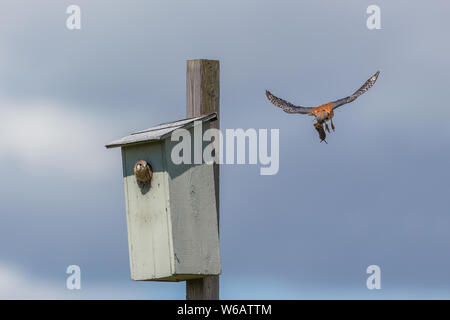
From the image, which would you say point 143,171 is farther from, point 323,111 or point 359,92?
point 359,92

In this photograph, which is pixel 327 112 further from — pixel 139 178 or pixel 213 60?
pixel 139 178

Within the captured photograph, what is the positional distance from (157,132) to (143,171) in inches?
12.3

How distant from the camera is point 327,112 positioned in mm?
7309

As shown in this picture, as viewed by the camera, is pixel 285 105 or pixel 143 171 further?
pixel 285 105

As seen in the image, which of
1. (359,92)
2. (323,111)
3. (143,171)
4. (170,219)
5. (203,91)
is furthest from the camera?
(359,92)

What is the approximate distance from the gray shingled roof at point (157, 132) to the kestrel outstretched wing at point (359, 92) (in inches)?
45.1

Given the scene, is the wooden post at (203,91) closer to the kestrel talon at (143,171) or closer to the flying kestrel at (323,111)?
the kestrel talon at (143,171)

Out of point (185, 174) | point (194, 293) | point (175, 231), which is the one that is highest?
point (185, 174)

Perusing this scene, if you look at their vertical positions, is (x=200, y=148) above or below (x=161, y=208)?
above

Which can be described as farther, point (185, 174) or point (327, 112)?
point (327, 112)

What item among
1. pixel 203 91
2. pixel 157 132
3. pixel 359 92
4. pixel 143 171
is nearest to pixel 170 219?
pixel 143 171

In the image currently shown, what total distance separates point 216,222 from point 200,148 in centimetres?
58

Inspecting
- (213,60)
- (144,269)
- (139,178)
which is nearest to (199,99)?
(213,60)

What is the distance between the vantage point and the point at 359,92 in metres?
7.52
